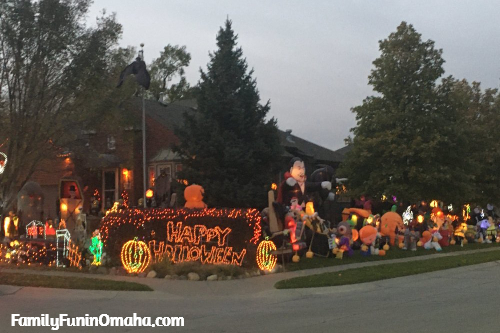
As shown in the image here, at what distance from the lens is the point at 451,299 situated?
1170 cm

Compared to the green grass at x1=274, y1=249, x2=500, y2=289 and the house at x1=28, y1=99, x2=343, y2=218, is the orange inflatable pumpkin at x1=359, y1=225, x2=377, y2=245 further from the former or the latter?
the house at x1=28, y1=99, x2=343, y2=218

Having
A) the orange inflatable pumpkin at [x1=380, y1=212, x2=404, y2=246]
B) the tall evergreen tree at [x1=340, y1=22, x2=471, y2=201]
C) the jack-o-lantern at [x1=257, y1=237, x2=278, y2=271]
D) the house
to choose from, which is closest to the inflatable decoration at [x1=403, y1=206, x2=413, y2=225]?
the tall evergreen tree at [x1=340, y1=22, x2=471, y2=201]

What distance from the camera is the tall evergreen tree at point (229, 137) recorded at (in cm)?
2447

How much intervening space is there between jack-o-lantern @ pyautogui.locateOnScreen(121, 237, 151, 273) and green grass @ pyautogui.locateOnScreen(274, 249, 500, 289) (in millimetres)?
3968

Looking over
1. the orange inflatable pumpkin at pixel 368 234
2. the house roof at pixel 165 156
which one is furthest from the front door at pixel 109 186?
the orange inflatable pumpkin at pixel 368 234

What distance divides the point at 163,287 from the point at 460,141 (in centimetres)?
1932

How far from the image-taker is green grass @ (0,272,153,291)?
13.0 metres

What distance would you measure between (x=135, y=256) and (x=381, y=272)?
21.9 ft

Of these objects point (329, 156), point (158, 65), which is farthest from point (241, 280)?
point (158, 65)

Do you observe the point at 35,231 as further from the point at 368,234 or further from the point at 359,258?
the point at 368,234

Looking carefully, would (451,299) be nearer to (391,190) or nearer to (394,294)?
(394,294)

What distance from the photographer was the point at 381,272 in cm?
1584

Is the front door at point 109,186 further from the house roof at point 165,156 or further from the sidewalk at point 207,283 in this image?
the sidewalk at point 207,283

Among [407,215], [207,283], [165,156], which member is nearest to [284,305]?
[207,283]
